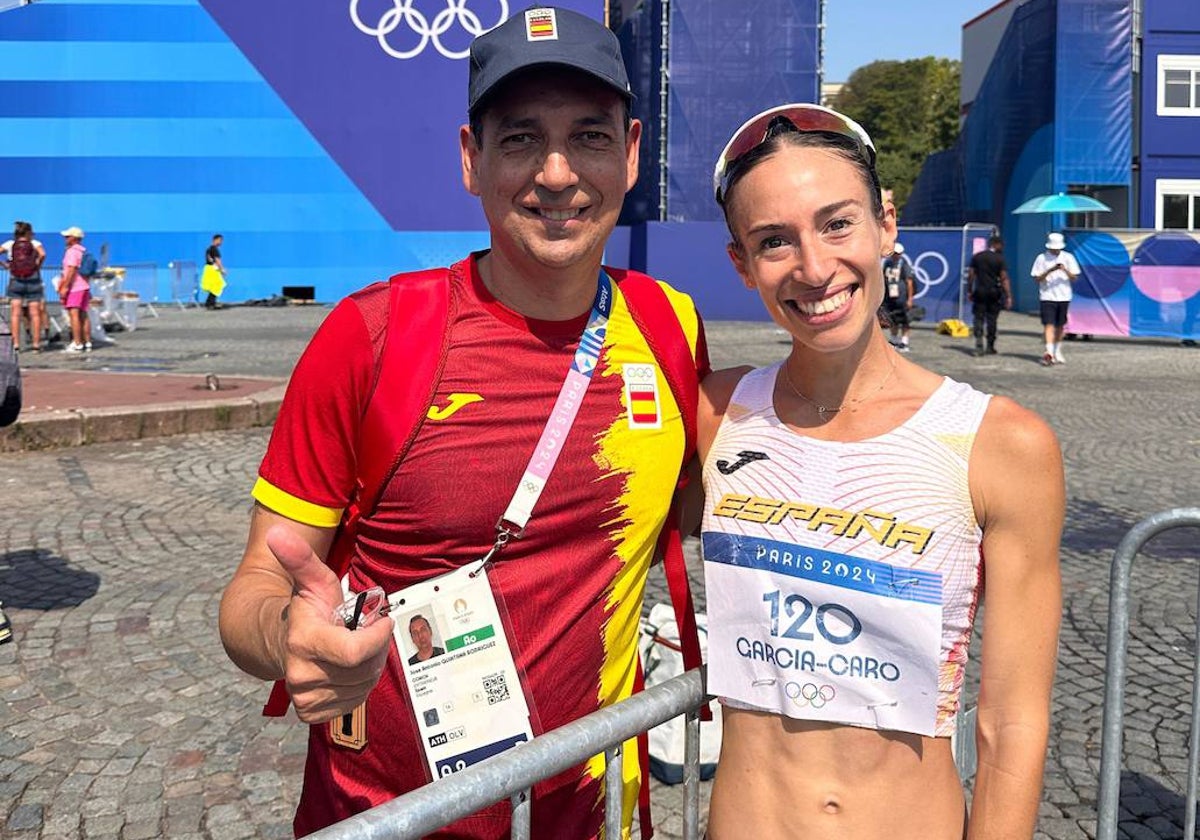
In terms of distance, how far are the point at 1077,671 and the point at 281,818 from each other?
11.2 feet

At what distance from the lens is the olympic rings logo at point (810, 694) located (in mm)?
1784

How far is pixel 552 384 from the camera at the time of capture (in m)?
1.95

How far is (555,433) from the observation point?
74.5 inches

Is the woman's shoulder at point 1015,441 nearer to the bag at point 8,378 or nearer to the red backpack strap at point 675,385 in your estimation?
the red backpack strap at point 675,385

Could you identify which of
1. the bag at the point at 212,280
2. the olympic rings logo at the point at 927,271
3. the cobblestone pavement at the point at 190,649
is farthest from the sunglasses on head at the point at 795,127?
the bag at the point at 212,280

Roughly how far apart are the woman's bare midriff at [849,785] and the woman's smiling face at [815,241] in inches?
26.1

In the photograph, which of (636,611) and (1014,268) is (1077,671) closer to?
(636,611)

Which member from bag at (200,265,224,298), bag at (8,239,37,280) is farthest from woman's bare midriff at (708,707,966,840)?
bag at (200,265,224,298)

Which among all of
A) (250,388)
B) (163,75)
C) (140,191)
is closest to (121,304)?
(140,191)

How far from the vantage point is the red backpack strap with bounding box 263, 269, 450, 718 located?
1.83 m

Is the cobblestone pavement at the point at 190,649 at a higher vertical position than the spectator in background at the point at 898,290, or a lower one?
lower

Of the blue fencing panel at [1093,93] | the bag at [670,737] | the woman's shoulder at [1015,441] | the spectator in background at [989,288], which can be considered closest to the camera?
the woman's shoulder at [1015,441]

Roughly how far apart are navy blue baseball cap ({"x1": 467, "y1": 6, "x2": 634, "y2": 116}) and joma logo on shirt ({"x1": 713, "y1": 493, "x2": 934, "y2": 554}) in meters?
0.77

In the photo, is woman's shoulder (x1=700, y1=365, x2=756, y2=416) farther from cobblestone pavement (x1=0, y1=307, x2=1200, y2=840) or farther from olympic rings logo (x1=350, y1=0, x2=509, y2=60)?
olympic rings logo (x1=350, y1=0, x2=509, y2=60)
